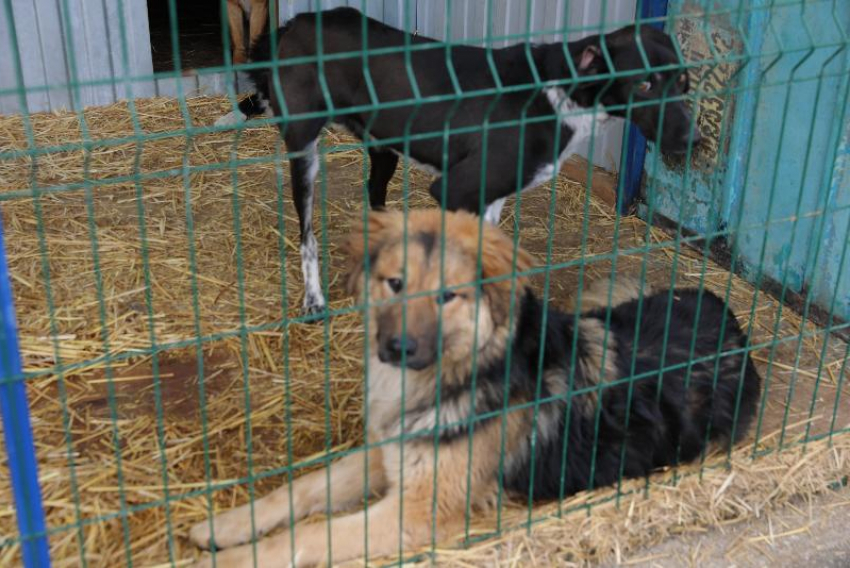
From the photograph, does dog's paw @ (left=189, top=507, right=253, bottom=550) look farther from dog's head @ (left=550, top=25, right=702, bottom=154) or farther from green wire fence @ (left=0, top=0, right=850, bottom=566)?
dog's head @ (left=550, top=25, right=702, bottom=154)

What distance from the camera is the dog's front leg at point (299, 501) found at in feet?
11.3

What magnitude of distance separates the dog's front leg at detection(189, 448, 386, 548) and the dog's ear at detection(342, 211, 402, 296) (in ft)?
2.08

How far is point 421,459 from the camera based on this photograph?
334 cm

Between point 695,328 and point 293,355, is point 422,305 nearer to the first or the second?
point 695,328

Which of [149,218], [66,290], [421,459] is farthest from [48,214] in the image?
[421,459]

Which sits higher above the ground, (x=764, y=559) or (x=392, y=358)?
(x=392, y=358)

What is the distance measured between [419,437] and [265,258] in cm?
264

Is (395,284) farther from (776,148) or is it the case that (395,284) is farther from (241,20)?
(241,20)

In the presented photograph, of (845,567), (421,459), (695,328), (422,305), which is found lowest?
(845,567)

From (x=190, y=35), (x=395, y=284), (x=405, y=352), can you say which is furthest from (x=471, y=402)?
(x=190, y=35)

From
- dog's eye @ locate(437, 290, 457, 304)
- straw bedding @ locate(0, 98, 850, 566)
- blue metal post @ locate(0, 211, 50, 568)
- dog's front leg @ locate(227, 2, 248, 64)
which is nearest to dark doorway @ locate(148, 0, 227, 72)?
dog's front leg @ locate(227, 2, 248, 64)

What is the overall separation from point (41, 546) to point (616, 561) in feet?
6.17

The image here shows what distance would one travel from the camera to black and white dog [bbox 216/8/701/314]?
4516mm

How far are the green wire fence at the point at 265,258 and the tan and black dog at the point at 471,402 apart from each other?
0.08 m
